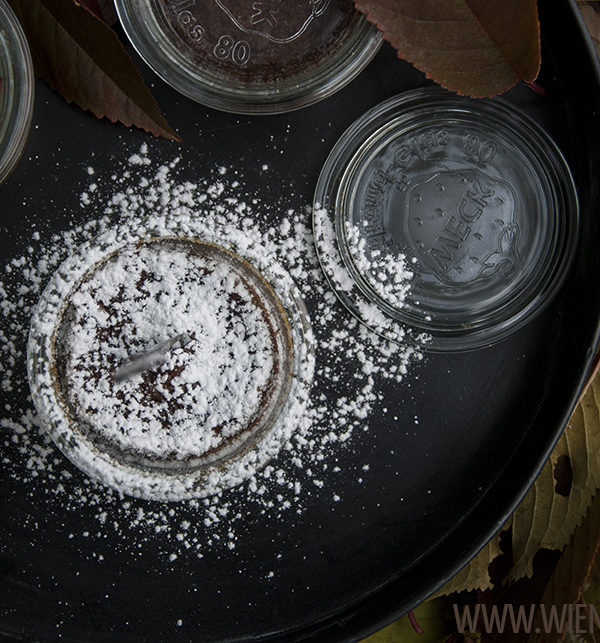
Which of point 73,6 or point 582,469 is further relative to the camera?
point 582,469

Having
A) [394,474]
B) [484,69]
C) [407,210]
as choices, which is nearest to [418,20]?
[484,69]

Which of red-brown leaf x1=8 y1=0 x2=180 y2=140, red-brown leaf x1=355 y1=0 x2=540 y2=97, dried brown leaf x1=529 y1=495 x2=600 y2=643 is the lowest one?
dried brown leaf x1=529 y1=495 x2=600 y2=643

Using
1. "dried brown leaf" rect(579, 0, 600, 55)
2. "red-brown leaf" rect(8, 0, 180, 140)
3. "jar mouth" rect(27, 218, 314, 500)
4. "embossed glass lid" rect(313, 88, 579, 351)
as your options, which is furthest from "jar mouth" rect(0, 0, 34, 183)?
"dried brown leaf" rect(579, 0, 600, 55)

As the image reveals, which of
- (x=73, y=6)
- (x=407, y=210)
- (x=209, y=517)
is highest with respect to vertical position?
(x=73, y=6)

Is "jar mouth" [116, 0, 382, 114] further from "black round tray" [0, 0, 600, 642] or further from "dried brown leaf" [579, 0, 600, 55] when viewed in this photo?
"dried brown leaf" [579, 0, 600, 55]

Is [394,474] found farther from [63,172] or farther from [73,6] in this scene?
[73,6]

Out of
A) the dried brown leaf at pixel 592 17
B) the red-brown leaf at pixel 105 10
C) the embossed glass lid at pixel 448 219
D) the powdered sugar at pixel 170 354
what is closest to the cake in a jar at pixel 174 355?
the powdered sugar at pixel 170 354

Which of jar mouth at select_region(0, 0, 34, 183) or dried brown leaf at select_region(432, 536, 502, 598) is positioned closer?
jar mouth at select_region(0, 0, 34, 183)
